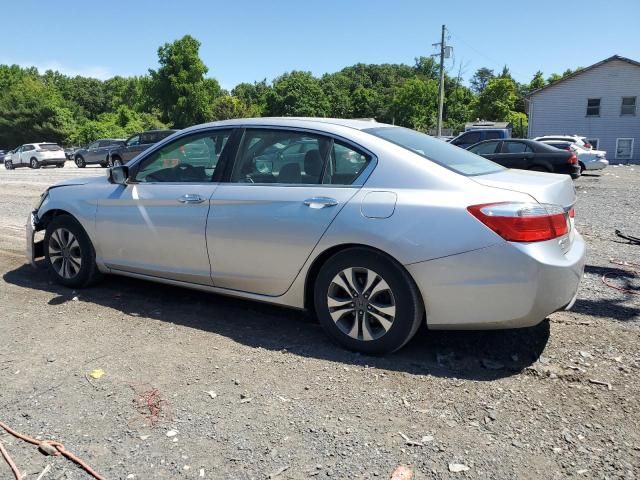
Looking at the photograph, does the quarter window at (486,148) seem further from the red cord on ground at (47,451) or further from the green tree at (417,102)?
the green tree at (417,102)

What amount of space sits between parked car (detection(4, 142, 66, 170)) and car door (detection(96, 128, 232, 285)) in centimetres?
3200

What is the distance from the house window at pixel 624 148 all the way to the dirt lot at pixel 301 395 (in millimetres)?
34231

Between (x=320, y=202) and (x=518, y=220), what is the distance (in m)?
1.28

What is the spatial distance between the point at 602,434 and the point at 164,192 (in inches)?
139

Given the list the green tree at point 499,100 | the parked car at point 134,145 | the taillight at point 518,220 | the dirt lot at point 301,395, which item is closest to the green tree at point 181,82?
the parked car at point 134,145

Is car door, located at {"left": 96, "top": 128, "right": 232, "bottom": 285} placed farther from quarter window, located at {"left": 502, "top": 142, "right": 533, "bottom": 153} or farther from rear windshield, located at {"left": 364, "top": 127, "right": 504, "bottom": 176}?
quarter window, located at {"left": 502, "top": 142, "right": 533, "bottom": 153}

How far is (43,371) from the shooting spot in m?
3.57

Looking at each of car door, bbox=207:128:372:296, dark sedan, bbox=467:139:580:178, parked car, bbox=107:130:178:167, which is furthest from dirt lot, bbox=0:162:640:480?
parked car, bbox=107:130:178:167

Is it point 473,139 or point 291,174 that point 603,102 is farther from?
point 291,174

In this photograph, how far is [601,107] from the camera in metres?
34.5

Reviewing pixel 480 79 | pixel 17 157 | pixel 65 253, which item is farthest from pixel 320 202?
pixel 480 79

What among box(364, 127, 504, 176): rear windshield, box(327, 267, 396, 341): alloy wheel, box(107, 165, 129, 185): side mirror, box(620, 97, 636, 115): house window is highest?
box(620, 97, 636, 115): house window

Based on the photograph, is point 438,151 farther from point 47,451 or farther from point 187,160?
point 47,451

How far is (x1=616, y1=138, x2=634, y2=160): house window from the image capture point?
34.2 meters
